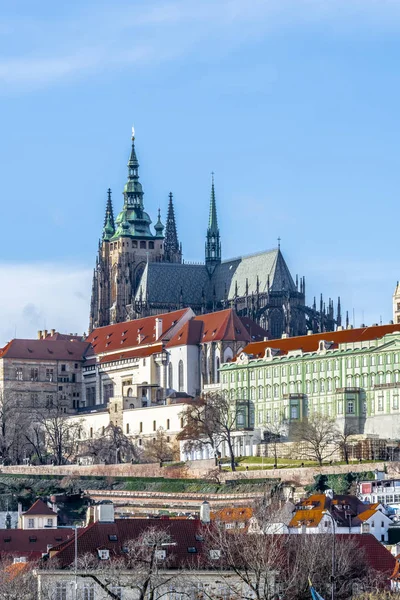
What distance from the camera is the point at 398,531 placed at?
113 metres

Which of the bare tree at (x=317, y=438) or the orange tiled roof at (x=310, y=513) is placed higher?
the bare tree at (x=317, y=438)

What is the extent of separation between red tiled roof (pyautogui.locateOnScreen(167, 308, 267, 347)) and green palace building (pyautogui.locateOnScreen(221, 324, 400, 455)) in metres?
7.07

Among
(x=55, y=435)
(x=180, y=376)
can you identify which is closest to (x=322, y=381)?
(x=180, y=376)

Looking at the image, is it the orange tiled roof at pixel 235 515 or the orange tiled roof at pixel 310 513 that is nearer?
the orange tiled roof at pixel 235 515

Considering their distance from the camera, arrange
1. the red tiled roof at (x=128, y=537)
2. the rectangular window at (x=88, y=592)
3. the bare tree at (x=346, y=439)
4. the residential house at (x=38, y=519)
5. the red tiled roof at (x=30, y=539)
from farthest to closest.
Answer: the bare tree at (x=346, y=439), the residential house at (x=38, y=519), the red tiled roof at (x=30, y=539), the red tiled roof at (x=128, y=537), the rectangular window at (x=88, y=592)

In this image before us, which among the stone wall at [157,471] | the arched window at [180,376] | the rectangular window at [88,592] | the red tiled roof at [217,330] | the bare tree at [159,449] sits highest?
the red tiled roof at [217,330]

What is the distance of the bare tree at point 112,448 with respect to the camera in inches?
6747

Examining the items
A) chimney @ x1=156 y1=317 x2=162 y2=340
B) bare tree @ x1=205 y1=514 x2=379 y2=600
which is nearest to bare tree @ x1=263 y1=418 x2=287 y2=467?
chimney @ x1=156 y1=317 x2=162 y2=340

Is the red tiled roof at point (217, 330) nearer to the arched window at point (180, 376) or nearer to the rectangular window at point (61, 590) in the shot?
the arched window at point (180, 376)

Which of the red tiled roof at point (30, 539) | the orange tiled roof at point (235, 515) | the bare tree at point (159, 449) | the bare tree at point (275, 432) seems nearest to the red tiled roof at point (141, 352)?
the bare tree at point (159, 449)

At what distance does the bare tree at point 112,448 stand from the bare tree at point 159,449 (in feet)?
3.50

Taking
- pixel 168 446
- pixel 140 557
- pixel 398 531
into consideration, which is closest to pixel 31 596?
pixel 140 557

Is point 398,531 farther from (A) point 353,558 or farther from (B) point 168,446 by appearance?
(B) point 168,446

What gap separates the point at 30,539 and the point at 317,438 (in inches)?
2283
